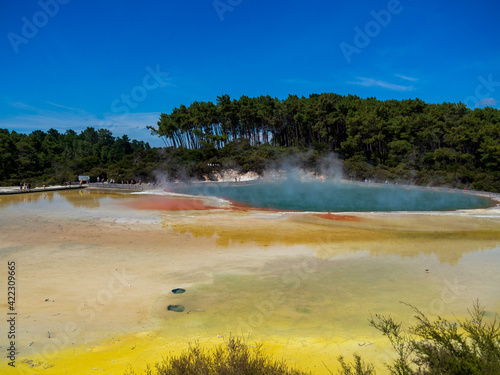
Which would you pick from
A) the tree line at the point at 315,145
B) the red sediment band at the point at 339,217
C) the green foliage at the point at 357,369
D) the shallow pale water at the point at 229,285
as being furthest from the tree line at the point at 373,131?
the green foliage at the point at 357,369

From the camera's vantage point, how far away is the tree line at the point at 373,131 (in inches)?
1725

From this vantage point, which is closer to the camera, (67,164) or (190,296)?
(190,296)

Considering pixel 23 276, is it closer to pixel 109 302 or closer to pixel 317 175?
pixel 109 302

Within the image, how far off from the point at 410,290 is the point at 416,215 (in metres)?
14.5

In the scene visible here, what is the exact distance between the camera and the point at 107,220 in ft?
61.4

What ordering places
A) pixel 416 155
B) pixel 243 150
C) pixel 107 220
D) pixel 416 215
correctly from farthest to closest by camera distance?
pixel 243 150 → pixel 416 155 → pixel 416 215 → pixel 107 220

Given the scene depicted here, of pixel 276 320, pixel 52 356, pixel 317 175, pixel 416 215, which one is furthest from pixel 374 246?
pixel 317 175

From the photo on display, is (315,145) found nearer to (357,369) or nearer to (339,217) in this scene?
(339,217)

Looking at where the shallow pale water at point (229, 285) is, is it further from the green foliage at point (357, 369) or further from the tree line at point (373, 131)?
the tree line at point (373, 131)
